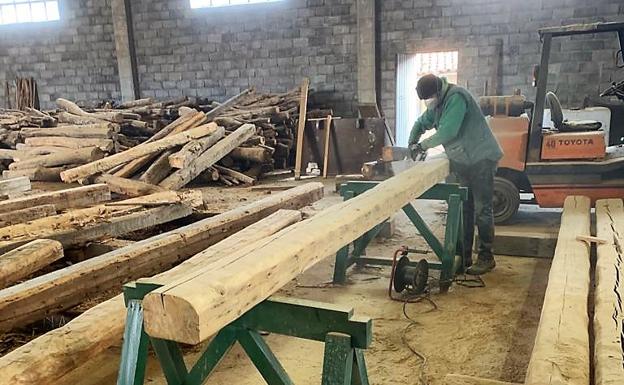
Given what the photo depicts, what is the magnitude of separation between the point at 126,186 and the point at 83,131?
218cm

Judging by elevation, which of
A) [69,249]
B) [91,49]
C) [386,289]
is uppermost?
[91,49]

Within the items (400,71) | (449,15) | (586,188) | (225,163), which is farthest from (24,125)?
(586,188)

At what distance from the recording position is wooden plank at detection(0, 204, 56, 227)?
15.9 feet

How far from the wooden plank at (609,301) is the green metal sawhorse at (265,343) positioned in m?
1.04

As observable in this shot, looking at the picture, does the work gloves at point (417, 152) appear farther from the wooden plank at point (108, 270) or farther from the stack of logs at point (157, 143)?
the stack of logs at point (157, 143)

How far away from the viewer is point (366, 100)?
12.3m

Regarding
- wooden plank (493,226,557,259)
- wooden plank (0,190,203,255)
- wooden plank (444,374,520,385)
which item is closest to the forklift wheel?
wooden plank (493,226,557,259)

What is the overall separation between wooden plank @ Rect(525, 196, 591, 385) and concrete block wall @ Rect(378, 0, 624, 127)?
7.40m

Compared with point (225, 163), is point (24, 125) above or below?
above

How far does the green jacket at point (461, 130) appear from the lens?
4703 millimetres

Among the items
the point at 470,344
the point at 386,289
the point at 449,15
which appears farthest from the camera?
the point at 449,15

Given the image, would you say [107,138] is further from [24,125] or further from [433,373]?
[433,373]

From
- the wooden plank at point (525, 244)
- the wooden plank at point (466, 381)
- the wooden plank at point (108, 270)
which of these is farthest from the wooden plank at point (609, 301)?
the wooden plank at point (108, 270)

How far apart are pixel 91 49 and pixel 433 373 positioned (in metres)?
14.0
